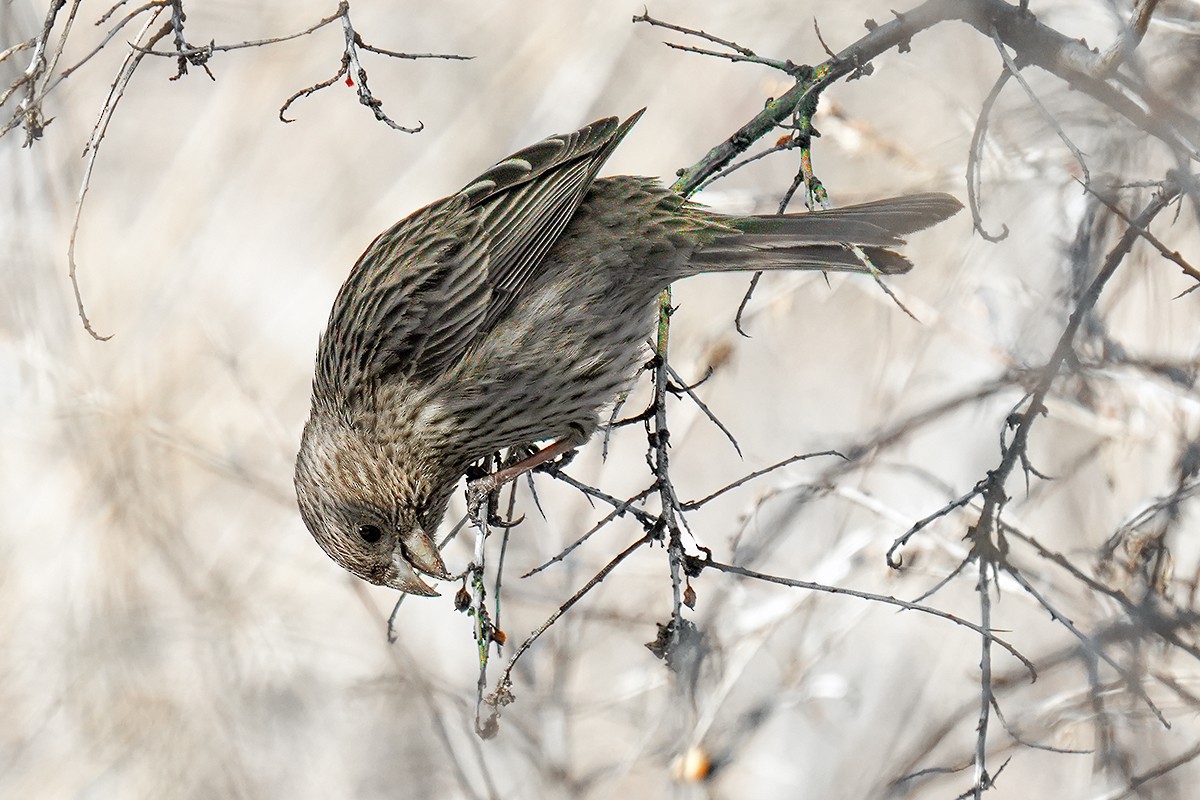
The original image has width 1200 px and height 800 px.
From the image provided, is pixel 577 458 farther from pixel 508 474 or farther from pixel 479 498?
pixel 479 498

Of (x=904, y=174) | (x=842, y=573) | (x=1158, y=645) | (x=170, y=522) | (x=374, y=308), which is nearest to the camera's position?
(x=1158, y=645)

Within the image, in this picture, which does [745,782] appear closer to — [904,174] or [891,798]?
→ [891,798]

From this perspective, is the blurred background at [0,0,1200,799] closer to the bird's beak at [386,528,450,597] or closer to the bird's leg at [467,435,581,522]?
the bird's leg at [467,435,581,522]

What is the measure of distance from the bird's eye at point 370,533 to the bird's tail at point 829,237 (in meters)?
1.31

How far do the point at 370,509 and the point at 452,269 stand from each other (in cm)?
80

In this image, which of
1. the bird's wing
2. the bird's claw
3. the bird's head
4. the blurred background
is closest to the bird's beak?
the bird's head

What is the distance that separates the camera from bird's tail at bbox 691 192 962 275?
3324 mm

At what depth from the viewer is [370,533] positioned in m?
3.55

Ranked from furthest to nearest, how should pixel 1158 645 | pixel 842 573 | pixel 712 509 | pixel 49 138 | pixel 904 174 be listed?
pixel 712 509 < pixel 49 138 < pixel 904 174 < pixel 842 573 < pixel 1158 645

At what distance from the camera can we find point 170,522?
5840 millimetres

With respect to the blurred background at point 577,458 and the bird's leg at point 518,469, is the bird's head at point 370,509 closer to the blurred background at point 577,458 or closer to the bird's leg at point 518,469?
the bird's leg at point 518,469

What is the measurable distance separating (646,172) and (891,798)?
13.1 feet

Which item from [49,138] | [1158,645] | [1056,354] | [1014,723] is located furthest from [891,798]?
[49,138]

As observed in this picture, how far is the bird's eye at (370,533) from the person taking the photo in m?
3.54
